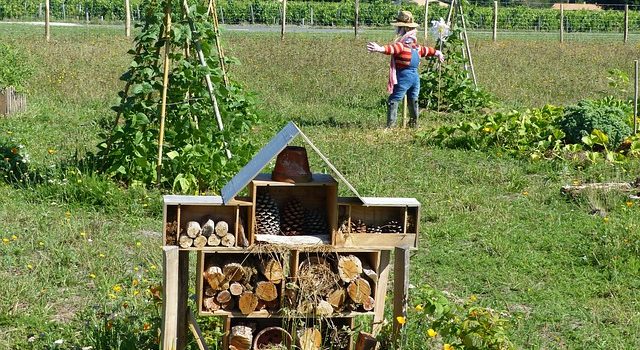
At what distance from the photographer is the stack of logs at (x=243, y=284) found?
4.64 metres

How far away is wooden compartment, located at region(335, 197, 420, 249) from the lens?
4.74 metres

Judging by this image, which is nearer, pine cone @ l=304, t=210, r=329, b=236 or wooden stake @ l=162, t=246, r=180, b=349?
wooden stake @ l=162, t=246, r=180, b=349

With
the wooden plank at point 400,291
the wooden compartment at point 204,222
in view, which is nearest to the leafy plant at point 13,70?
the wooden compartment at point 204,222

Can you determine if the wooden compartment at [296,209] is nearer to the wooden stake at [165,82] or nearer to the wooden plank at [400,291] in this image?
the wooden plank at [400,291]

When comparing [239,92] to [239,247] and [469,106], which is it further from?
[239,247]

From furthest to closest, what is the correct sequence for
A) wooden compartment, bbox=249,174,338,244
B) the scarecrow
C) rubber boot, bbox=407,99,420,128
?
rubber boot, bbox=407,99,420,128 < the scarecrow < wooden compartment, bbox=249,174,338,244

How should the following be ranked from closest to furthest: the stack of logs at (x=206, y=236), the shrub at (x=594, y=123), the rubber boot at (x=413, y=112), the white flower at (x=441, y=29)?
the stack of logs at (x=206, y=236)
the shrub at (x=594, y=123)
the rubber boot at (x=413, y=112)
the white flower at (x=441, y=29)

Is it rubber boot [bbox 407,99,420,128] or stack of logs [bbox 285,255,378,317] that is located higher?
rubber boot [bbox 407,99,420,128]

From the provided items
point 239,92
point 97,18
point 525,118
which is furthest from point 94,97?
point 97,18

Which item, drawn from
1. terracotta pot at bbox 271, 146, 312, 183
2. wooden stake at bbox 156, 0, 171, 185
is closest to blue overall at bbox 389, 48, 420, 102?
wooden stake at bbox 156, 0, 171, 185

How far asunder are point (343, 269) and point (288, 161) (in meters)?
0.57

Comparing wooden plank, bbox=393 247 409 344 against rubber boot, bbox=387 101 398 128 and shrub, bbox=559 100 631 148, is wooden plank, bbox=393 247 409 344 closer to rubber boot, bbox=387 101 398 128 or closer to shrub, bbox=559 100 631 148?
shrub, bbox=559 100 631 148

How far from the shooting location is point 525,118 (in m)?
11.9

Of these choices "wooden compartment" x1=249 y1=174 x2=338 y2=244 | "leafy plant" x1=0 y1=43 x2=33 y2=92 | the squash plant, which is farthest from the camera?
"leafy plant" x1=0 y1=43 x2=33 y2=92
